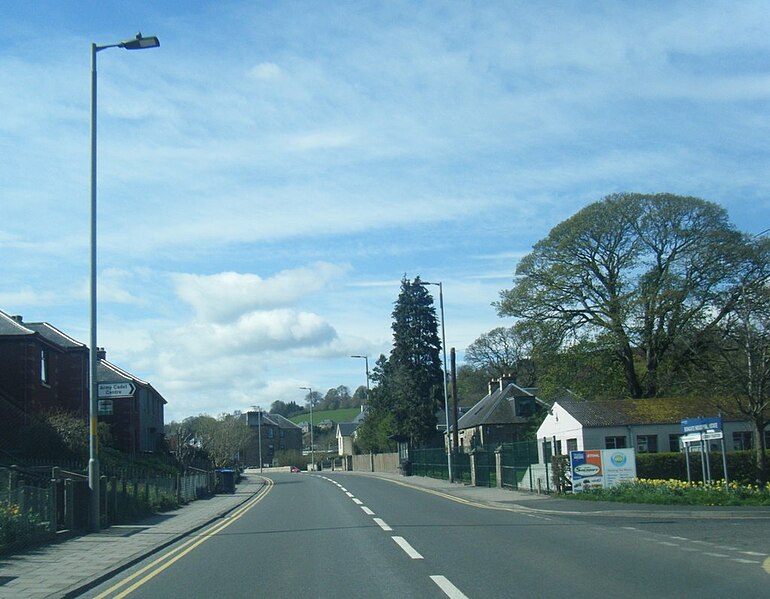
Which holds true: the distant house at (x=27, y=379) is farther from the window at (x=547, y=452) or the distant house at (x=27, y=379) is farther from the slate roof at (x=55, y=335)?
the window at (x=547, y=452)

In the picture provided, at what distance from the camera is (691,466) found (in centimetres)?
3597

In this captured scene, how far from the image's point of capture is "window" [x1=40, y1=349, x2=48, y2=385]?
36188 millimetres

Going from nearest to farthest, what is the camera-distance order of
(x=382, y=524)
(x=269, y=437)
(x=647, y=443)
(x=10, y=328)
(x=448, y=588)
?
(x=448, y=588) < (x=382, y=524) < (x=10, y=328) < (x=647, y=443) < (x=269, y=437)

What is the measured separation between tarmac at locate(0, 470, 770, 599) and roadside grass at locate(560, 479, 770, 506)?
0.91m

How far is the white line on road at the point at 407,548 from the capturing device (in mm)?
13128

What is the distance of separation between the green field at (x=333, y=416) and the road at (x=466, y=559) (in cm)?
14024

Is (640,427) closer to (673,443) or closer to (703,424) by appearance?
(673,443)

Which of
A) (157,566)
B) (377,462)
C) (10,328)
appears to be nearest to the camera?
(157,566)

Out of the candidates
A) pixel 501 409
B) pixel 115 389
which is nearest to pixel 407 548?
pixel 115 389

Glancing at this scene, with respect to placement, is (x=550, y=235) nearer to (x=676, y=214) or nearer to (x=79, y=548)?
Answer: (x=676, y=214)

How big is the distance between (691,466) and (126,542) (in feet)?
88.4

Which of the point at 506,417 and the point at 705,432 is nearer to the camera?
the point at 705,432

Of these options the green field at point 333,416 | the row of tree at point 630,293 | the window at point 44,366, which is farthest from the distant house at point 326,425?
the window at point 44,366

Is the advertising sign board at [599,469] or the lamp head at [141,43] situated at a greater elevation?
the lamp head at [141,43]
